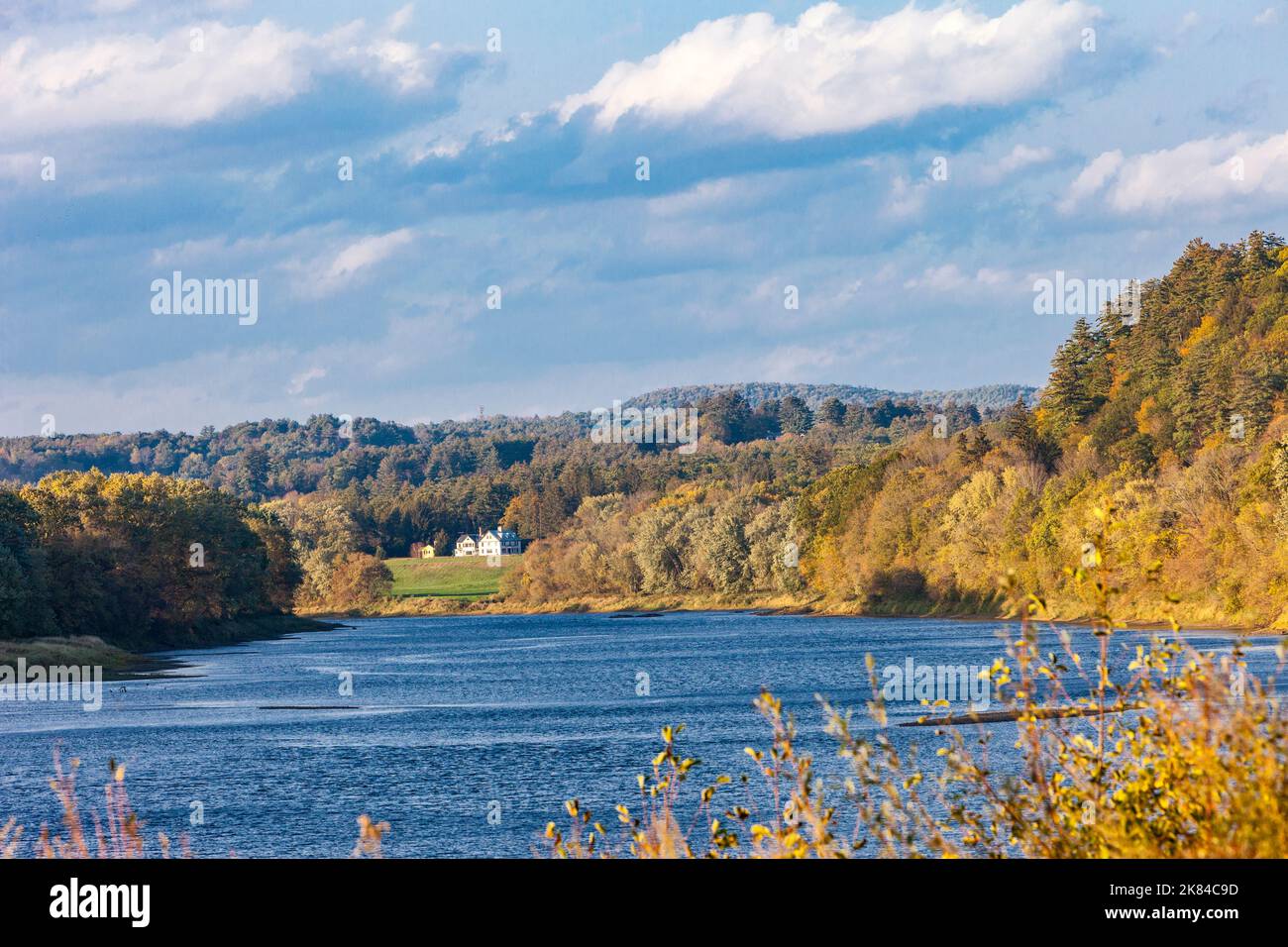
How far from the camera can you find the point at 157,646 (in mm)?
107375

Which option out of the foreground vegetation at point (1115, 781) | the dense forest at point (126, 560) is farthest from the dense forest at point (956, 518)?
the foreground vegetation at point (1115, 781)

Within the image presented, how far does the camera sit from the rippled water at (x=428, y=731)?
34.8m

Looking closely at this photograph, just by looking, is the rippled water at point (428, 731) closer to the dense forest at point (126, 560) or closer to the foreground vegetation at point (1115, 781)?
the dense forest at point (126, 560)

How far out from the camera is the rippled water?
34750mm

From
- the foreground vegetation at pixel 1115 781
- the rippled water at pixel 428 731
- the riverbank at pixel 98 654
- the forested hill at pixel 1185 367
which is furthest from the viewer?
the forested hill at pixel 1185 367

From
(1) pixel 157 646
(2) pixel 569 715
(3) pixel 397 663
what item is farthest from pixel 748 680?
(1) pixel 157 646

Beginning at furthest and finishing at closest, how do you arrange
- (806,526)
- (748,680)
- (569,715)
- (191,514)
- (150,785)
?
1. (806,526)
2. (191,514)
3. (748,680)
4. (569,715)
5. (150,785)

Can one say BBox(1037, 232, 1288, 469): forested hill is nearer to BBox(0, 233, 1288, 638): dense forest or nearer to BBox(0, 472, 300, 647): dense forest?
BBox(0, 233, 1288, 638): dense forest

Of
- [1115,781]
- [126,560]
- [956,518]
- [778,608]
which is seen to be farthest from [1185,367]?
[1115,781]

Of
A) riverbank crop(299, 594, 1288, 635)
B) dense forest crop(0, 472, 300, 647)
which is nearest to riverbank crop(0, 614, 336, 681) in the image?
dense forest crop(0, 472, 300, 647)

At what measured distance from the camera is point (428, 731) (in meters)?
53.5
